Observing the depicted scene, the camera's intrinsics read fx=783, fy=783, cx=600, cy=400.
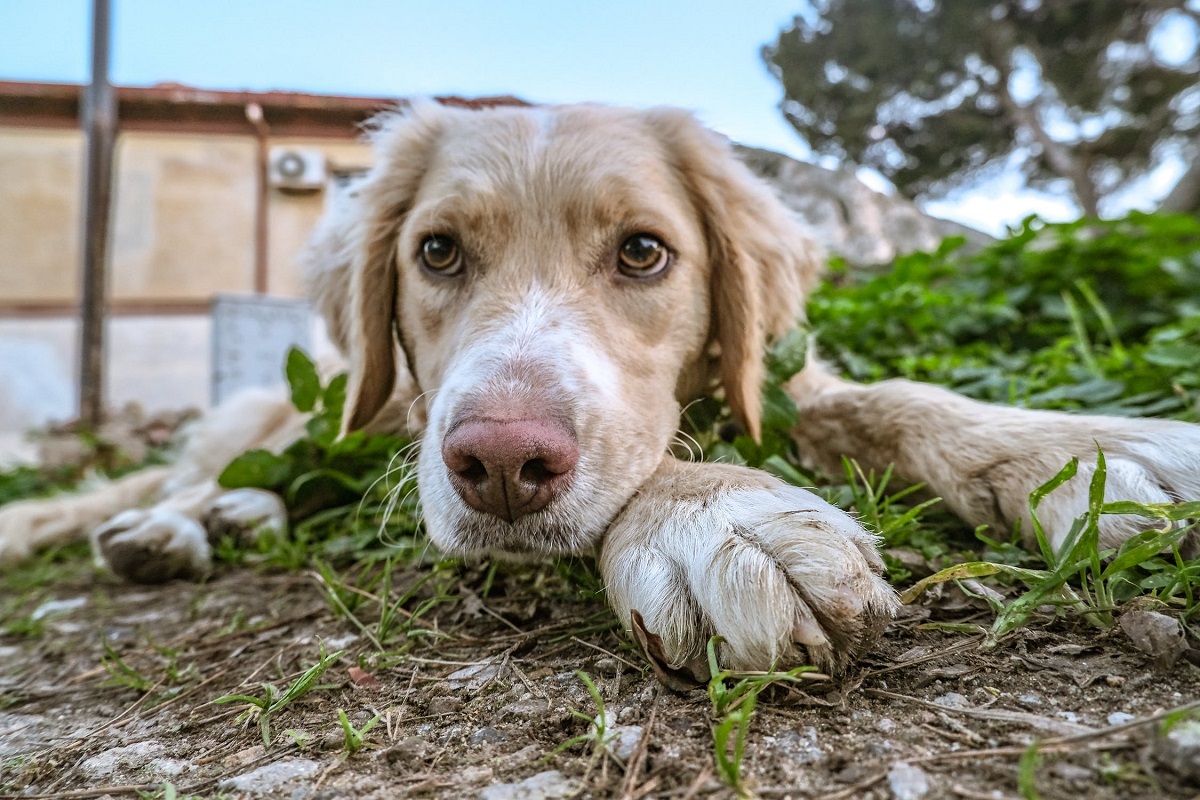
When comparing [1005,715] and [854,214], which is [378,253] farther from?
[854,214]

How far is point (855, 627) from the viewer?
137 centimetres

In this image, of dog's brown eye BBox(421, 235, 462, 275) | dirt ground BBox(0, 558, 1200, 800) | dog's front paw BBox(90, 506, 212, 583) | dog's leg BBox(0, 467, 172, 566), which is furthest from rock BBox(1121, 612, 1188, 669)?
dog's leg BBox(0, 467, 172, 566)

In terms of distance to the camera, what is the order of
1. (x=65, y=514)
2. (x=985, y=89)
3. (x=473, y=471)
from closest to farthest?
(x=473, y=471), (x=65, y=514), (x=985, y=89)

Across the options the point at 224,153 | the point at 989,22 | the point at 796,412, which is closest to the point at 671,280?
the point at 796,412

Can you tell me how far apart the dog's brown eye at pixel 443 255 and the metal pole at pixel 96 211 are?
658cm

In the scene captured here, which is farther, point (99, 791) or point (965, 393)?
point (965, 393)

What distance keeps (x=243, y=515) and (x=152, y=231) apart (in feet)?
34.8

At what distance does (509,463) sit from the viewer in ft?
5.45

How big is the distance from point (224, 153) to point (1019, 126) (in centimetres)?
1412

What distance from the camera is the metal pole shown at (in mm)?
7410

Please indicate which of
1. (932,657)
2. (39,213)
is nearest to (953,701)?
(932,657)

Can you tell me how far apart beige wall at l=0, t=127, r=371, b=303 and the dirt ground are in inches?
422

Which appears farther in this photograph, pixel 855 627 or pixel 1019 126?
pixel 1019 126

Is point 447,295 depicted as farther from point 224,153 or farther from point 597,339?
point 224,153
